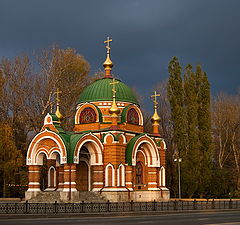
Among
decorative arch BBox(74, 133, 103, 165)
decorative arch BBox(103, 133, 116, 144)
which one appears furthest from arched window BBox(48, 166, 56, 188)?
decorative arch BBox(103, 133, 116, 144)

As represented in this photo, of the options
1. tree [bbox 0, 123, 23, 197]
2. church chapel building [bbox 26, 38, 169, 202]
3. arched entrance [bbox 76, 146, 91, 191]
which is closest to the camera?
church chapel building [bbox 26, 38, 169, 202]

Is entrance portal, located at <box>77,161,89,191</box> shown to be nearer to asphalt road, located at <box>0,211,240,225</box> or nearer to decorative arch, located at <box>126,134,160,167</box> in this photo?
decorative arch, located at <box>126,134,160,167</box>

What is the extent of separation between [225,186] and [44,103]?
72.1 feet

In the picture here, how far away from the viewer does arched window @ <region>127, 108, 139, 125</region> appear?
38744 mm

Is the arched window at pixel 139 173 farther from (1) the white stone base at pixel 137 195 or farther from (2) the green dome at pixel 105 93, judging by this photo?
(2) the green dome at pixel 105 93

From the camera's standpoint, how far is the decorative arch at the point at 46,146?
33006 millimetres

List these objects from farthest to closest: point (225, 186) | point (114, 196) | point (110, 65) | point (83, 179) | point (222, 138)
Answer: point (222, 138) < point (225, 186) < point (110, 65) < point (83, 179) < point (114, 196)

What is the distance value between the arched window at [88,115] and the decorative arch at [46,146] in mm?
5100

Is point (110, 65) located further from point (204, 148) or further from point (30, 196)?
point (30, 196)

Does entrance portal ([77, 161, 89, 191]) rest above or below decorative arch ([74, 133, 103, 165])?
below

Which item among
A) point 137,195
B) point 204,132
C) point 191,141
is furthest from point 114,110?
point 204,132

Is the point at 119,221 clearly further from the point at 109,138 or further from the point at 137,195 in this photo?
the point at 137,195

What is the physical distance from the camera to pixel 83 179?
1452 inches

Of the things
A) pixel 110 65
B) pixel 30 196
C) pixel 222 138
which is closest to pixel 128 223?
pixel 30 196
